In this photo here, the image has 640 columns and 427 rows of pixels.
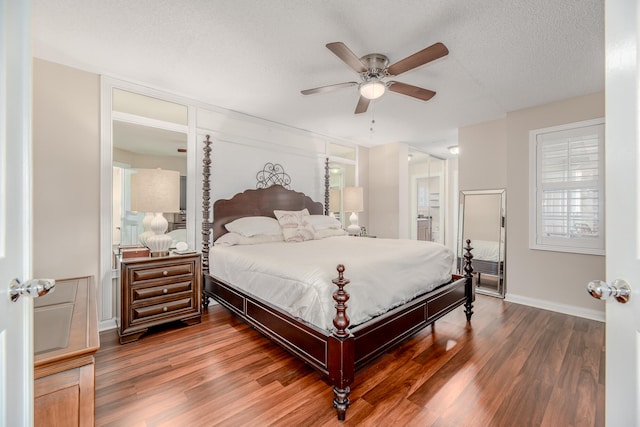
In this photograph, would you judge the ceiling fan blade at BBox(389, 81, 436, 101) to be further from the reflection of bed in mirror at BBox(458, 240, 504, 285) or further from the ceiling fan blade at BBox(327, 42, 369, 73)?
the reflection of bed in mirror at BBox(458, 240, 504, 285)

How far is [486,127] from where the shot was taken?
14.1ft

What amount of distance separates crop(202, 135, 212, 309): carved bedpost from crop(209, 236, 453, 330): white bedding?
368 millimetres

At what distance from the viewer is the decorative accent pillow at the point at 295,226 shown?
3652 mm

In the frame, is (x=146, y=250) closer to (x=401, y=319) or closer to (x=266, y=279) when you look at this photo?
(x=266, y=279)

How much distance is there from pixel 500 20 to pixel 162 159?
11.4 ft

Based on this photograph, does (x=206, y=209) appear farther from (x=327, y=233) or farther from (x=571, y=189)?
(x=571, y=189)

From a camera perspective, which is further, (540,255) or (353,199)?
(353,199)

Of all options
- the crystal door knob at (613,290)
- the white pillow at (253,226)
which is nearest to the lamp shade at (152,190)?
the white pillow at (253,226)

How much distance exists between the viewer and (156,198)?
8.91 ft

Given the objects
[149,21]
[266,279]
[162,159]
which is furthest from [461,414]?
[162,159]

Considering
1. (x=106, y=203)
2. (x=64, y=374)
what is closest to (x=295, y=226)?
(x=106, y=203)

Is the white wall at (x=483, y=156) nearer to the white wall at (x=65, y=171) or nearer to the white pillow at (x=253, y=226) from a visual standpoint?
the white pillow at (x=253, y=226)

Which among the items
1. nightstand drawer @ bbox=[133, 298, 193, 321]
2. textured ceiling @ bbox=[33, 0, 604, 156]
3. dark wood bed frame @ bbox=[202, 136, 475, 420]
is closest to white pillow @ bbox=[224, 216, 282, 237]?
dark wood bed frame @ bbox=[202, 136, 475, 420]

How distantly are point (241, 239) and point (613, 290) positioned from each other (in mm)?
3131
